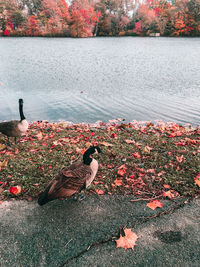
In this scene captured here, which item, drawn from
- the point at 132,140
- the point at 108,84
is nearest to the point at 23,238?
the point at 132,140

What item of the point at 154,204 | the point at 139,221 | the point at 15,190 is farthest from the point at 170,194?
the point at 15,190

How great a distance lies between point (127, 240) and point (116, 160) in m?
2.41

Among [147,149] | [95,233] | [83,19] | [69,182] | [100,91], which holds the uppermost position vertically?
[83,19]

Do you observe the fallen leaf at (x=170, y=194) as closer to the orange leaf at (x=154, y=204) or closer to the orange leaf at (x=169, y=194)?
the orange leaf at (x=169, y=194)

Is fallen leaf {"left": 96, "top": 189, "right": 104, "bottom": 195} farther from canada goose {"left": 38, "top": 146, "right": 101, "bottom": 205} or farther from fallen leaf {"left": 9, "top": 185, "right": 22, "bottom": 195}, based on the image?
fallen leaf {"left": 9, "top": 185, "right": 22, "bottom": 195}

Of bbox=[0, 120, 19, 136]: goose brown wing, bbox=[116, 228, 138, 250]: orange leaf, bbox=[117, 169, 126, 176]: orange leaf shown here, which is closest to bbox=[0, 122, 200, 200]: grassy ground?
bbox=[117, 169, 126, 176]: orange leaf

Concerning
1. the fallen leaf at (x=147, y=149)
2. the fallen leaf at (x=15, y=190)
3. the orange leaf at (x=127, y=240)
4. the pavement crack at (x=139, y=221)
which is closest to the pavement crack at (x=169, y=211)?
the pavement crack at (x=139, y=221)

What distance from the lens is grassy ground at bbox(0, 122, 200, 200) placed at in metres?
4.36

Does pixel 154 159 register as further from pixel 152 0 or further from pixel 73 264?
pixel 152 0

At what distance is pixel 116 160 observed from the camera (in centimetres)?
541

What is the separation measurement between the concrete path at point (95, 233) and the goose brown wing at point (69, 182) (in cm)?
43

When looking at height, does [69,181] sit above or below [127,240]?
above

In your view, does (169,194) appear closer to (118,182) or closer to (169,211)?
(169,211)

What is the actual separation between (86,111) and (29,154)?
6.55 meters
